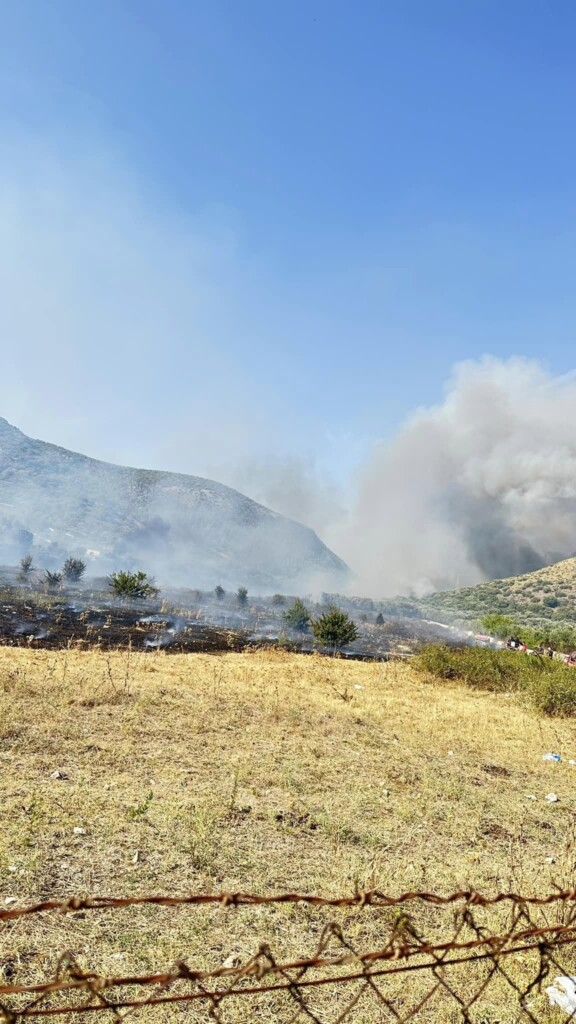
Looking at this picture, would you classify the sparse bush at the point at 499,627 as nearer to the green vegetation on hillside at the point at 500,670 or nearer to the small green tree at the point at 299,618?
the small green tree at the point at 299,618

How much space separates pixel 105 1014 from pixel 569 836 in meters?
5.98

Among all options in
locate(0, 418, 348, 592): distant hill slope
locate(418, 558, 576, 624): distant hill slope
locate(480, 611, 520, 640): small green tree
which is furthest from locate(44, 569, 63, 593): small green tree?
locate(418, 558, 576, 624): distant hill slope

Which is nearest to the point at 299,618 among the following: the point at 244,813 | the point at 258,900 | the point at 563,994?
the point at 244,813

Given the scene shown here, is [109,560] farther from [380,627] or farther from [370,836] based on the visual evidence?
[370,836]

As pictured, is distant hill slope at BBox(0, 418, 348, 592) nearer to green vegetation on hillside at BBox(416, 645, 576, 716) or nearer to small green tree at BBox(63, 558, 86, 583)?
small green tree at BBox(63, 558, 86, 583)

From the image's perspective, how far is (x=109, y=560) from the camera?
110 meters

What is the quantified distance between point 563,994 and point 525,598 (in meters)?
106

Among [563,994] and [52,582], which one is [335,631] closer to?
[563,994]

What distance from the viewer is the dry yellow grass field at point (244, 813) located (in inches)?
164

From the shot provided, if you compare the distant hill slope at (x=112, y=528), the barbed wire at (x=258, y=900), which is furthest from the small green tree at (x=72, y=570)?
the barbed wire at (x=258, y=900)

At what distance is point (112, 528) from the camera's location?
135875mm

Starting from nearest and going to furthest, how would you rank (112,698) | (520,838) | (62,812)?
(62,812), (520,838), (112,698)

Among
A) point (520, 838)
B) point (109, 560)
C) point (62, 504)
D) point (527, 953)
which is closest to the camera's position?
point (527, 953)

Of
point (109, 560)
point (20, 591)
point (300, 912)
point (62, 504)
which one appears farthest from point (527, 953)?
point (62, 504)
